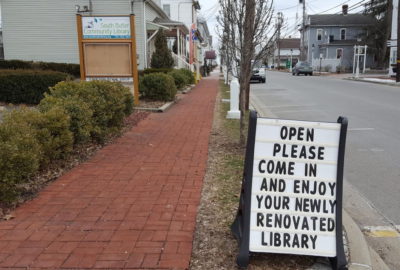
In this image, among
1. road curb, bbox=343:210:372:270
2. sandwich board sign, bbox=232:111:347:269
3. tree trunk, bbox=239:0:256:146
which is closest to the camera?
sandwich board sign, bbox=232:111:347:269

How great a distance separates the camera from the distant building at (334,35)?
6438 cm

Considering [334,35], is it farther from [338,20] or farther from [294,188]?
[294,188]

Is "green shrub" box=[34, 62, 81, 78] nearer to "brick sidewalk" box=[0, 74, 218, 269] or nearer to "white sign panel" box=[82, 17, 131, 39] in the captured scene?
"white sign panel" box=[82, 17, 131, 39]

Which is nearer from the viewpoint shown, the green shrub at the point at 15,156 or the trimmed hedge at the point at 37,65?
the green shrub at the point at 15,156

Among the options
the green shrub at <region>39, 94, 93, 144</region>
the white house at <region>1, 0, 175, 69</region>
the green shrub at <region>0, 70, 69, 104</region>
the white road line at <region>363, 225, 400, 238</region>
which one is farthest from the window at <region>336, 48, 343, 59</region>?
the white road line at <region>363, 225, 400, 238</region>

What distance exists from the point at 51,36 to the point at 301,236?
70.4ft

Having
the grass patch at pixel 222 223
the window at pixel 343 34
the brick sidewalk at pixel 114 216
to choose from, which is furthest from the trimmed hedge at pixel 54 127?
the window at pixel 343 34

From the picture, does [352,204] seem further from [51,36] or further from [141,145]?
[51,36]

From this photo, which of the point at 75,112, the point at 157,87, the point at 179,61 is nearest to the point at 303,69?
the point at 179,61

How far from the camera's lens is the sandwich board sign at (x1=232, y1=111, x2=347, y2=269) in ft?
10.8

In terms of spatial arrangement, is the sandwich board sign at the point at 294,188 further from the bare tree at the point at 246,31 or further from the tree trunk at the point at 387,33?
the tree trunk at the point at 387,33

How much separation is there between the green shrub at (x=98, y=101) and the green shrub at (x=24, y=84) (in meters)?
4.81

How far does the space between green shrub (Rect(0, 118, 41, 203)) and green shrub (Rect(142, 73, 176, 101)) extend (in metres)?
8.93

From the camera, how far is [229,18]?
6.96m
